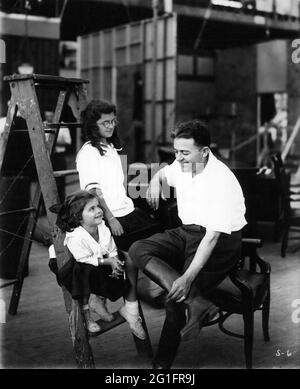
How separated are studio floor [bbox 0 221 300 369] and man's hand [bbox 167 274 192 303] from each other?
758 mm

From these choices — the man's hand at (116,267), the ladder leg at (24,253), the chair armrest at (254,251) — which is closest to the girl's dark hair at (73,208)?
the man's hand at (116,267)

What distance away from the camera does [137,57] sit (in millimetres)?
12422

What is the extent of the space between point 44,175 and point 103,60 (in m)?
10.9

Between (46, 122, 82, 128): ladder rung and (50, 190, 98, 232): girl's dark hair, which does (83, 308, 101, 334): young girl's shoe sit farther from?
(46, 122, 82, 128): ladder rung

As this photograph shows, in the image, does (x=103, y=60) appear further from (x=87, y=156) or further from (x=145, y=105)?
(x=87, y=156)

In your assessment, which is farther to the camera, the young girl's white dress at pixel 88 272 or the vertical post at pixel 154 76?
the vertical post at pixel 154 76

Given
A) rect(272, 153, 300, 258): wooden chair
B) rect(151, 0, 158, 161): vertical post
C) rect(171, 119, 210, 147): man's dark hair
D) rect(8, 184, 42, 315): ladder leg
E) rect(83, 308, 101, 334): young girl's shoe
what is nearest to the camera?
rect(171, 119, 210, 147): man's dark hair

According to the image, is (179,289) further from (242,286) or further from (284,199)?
(284,199)

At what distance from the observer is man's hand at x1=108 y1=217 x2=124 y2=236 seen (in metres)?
3.42

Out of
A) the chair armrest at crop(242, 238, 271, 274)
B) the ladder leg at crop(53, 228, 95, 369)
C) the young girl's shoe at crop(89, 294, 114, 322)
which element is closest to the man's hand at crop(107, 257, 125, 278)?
the ladder leg at crop(53, 228, 95, 369)

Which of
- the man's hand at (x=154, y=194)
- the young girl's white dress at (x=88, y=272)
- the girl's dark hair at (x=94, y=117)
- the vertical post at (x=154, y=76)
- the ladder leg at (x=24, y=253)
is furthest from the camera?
the vertical post at (x=154, y=76)

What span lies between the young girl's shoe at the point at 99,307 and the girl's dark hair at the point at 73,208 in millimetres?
608

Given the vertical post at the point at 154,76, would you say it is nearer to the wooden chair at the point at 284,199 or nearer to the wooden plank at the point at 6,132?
the wooden chair at the point at 284,199

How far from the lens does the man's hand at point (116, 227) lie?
11.2 feet
